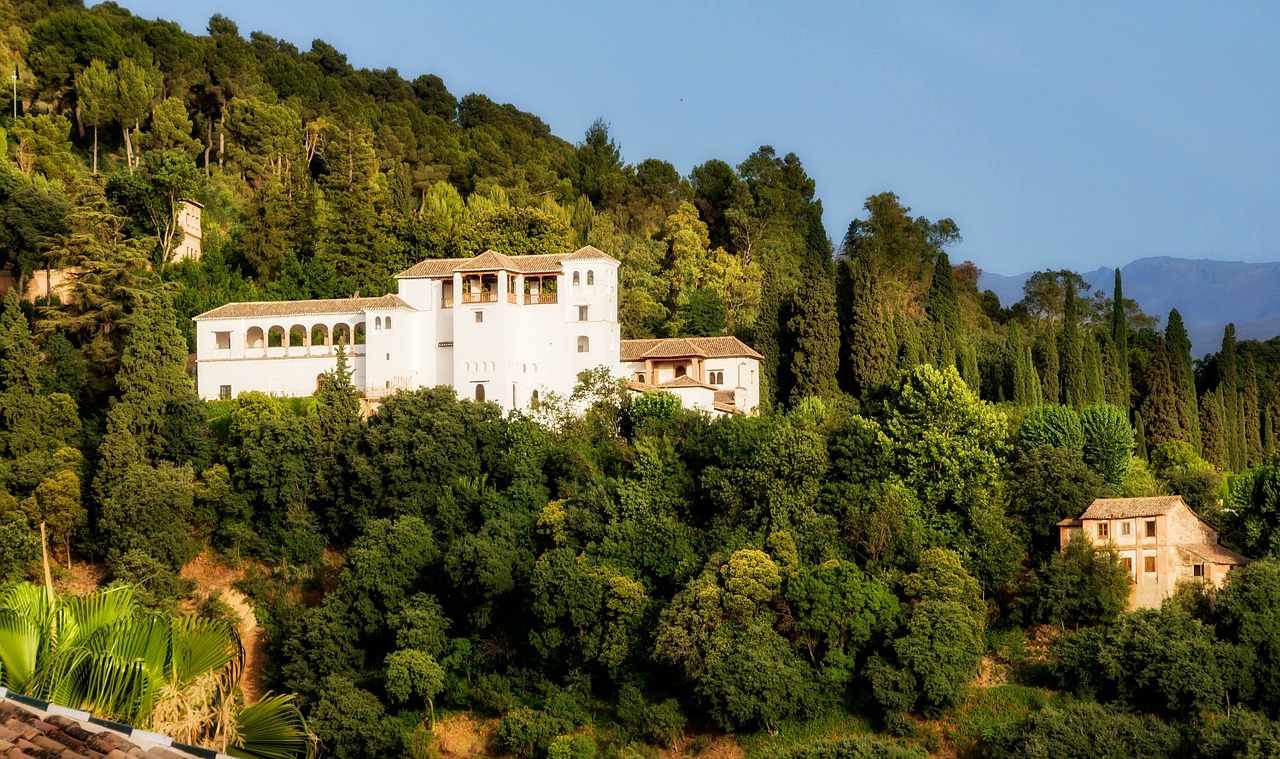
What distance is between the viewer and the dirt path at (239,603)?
1475 inches

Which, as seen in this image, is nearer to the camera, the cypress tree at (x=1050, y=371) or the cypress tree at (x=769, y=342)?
the cypress tree at (x=769, y=342)

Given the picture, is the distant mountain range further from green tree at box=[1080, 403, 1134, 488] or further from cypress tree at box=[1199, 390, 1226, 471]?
green tree at box=[1080, 403, 1134, 488]

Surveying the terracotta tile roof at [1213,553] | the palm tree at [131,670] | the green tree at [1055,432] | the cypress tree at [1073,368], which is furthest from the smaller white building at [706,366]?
the palm tree at [131,670]

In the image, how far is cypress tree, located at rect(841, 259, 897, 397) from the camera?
150 feet

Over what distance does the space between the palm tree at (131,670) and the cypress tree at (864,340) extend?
107ft

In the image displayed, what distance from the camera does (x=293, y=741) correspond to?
13742mm

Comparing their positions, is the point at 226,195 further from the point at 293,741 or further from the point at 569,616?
the point at 293,741

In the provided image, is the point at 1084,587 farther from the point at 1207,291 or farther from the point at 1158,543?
the point at 1207,291

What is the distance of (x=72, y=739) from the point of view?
1114cm

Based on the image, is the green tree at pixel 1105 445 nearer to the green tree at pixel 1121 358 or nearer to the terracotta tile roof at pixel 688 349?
the green tree at pixel 1121 358

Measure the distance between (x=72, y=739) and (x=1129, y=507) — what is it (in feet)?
92.3

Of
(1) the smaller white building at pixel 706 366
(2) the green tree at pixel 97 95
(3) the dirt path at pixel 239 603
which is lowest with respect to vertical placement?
(3) the dirt path at pixel 239 603

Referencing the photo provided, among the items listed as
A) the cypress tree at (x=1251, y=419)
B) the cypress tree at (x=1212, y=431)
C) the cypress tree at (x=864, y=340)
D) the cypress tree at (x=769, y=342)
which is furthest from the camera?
the cypress tree at (x=1251, y=419)

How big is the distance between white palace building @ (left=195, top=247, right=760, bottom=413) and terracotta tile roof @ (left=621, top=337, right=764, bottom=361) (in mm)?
52
